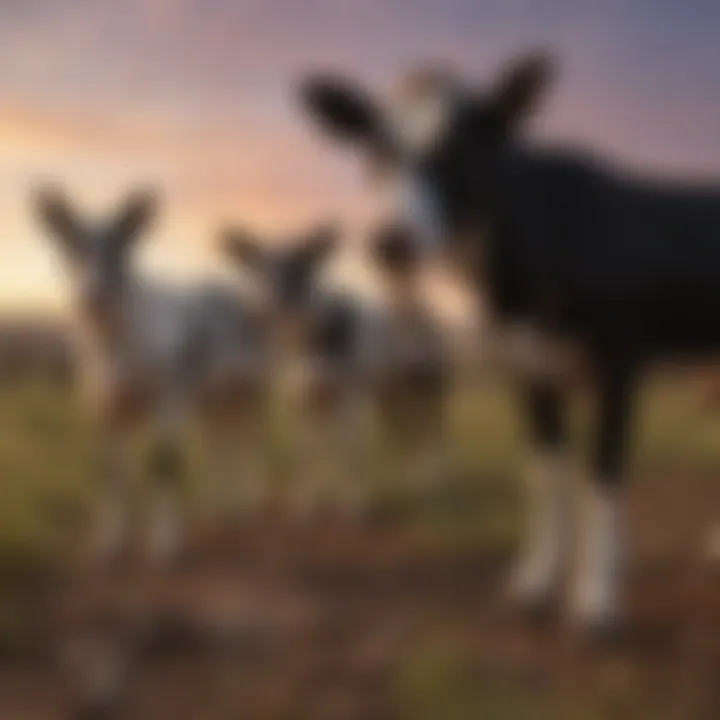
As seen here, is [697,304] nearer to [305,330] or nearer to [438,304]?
[438,304]

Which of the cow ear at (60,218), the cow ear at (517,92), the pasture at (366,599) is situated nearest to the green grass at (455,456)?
the pasture at (366,599)

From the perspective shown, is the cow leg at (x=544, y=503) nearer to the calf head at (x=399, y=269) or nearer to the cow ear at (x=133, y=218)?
the calf head at (x=399, y=269)

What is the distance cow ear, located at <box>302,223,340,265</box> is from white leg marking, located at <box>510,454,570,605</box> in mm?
267

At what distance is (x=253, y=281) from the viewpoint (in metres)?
1.04

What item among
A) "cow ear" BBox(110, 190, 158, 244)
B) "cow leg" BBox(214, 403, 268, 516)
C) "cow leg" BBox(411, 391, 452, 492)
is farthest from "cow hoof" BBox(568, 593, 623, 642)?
"cow ear" BBox(110, 190, 158, 244)

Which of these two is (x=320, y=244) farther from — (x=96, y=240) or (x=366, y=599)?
(x=366, y=599)

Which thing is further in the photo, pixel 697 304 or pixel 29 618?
pixel 697 304

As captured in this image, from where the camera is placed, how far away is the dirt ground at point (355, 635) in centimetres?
94

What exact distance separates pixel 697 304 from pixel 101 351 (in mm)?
549

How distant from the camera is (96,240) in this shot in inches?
39.6

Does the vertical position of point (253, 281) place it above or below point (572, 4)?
below

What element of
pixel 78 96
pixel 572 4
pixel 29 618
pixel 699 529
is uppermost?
pixel 572 4

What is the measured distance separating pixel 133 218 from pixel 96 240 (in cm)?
4

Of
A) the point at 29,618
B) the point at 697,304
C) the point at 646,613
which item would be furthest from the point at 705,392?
the point at 29,618
